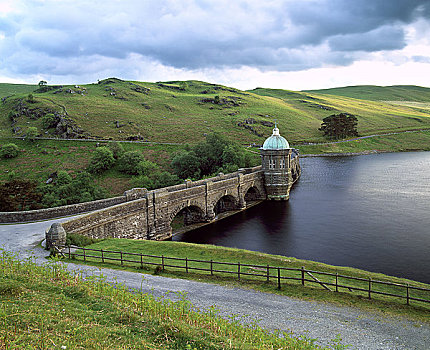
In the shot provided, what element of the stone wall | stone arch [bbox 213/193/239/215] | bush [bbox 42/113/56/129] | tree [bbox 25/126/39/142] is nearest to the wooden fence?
the stone wall

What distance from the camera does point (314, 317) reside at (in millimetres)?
16766

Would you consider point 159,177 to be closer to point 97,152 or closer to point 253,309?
point 97,152

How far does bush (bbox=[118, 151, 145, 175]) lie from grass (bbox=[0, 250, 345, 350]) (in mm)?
70568

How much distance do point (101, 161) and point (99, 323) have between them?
79.1 metres

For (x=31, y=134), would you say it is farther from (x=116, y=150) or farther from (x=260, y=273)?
(x=260, y=273)

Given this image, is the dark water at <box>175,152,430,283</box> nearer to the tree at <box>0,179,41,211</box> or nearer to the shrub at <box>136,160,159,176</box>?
the shrub at <box>136,160,159,176</box>

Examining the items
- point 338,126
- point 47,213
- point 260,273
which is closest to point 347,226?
point 260,273

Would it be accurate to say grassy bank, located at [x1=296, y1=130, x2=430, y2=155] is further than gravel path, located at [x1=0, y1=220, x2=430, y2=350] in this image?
Yes

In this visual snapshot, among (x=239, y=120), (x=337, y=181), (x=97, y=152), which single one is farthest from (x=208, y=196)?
(x=239, y=120)

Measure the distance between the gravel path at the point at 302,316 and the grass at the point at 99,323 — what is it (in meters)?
1.40

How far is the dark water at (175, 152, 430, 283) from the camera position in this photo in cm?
3625

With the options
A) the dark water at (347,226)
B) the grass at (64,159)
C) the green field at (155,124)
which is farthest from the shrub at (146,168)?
the dark water at (347,226)

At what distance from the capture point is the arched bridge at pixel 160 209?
108ft

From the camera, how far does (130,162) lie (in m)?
86.3
